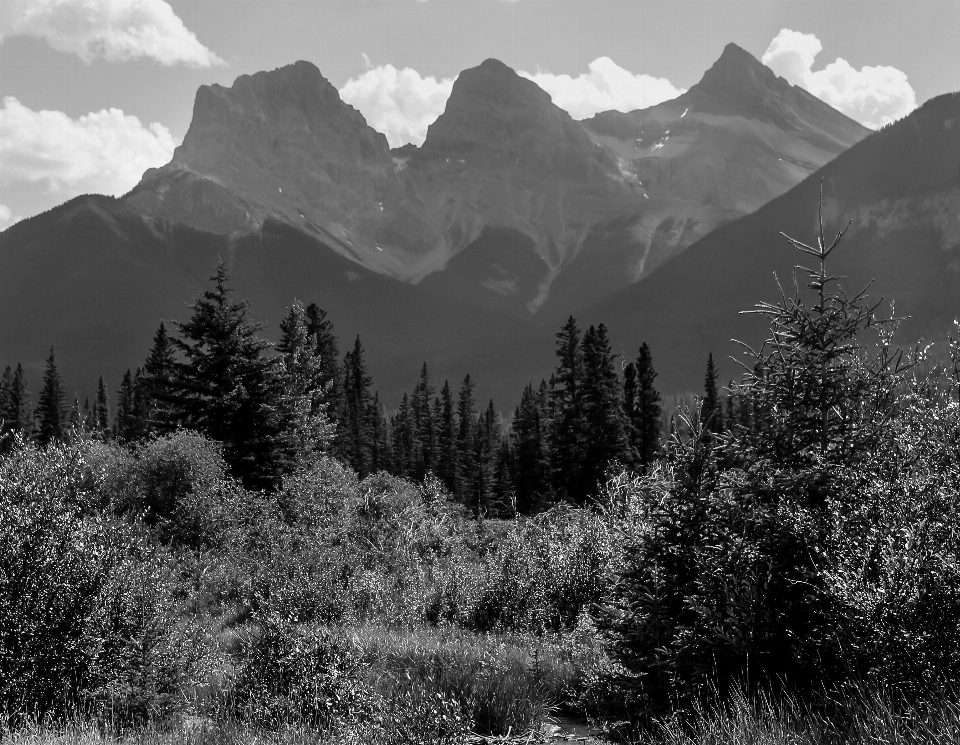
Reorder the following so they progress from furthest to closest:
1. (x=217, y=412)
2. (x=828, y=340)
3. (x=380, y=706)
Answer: (x=217, y=412) < (x=828, y=340) < (x=380, y=706)

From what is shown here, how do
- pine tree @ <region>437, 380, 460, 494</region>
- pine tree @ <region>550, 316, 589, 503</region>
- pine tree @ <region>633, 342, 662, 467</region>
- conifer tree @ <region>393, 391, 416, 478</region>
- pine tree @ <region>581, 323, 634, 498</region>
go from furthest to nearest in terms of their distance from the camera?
conifer tree @ <region>393, 391, 416, 478</region> → pine tree @ <region>437, 380, 460, 494</region> → pine tree @ <region>633, 342, 662, 467</region> → pine tree @ <region>550, 316, 589, 503</region> → pine tree @ <region>581, 323, 634, 498</region>

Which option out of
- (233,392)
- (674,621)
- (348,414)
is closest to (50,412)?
(348,414)

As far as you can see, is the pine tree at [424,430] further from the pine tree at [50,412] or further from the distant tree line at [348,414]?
the pine tree at [50,412]

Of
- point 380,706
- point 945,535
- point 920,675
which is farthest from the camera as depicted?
point 380,706

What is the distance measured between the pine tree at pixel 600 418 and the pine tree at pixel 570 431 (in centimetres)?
45

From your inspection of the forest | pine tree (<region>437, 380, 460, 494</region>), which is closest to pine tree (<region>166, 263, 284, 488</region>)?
the forest

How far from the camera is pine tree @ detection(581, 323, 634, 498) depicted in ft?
167

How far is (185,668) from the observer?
27.9 feet

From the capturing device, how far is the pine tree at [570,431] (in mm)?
51688

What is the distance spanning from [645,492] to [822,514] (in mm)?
1978

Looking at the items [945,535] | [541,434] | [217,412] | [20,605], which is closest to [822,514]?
[945,535]

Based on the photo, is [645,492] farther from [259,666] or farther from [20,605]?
[20,605]

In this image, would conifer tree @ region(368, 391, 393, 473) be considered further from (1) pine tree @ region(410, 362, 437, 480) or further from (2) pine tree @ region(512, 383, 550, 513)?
(2) pine tree @ region(512, 383, 550, 513)

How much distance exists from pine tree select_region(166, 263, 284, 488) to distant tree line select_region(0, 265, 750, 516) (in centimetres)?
5
